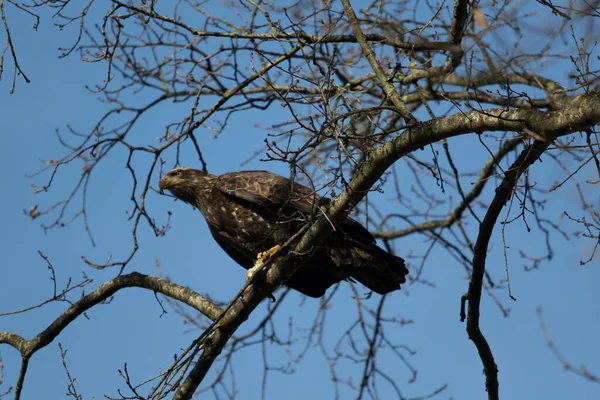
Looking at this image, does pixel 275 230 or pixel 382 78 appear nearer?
pixel 382 78

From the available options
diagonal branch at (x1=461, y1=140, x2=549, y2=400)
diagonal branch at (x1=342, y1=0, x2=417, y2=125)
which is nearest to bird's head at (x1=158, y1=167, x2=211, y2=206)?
diagonal branch at (x1=342, y1=0, x2=417, y2=125)

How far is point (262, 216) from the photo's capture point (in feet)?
19.4

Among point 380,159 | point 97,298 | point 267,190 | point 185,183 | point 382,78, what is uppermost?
point 185,183

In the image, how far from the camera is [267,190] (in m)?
5.90

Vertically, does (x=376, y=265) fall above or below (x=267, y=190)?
below

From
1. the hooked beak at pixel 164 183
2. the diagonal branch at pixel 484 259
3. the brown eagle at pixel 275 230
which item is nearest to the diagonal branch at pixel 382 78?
the diagonal branch at pixel 484 259

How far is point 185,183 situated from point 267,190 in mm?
1096

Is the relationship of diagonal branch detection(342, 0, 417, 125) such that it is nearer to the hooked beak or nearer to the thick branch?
the thick branch

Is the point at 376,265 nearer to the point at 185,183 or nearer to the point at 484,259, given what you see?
the point at 484,259

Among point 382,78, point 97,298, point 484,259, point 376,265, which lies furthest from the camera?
point 97,298

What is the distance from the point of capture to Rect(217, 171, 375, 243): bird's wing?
549 centimetres

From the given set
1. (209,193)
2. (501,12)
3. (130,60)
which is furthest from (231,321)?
(130,60)

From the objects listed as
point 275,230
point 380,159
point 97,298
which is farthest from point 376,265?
point 97,298

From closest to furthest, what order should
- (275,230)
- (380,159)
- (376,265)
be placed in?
(380,159)
(275,230)
(376,265)
